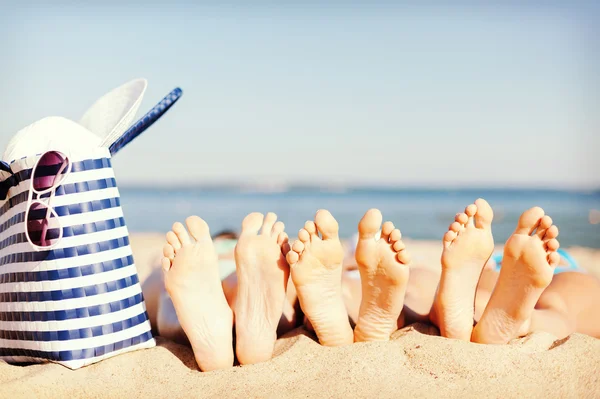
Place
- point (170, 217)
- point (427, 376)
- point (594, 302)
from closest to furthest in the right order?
point (427, 376)
point (594, 302)
point (170, 217)

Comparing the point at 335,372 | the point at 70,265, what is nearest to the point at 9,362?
the point at 70,265

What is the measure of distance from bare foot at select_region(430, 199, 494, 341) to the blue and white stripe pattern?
888 mm

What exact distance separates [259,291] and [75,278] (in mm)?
499

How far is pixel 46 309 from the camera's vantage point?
4.88 feet

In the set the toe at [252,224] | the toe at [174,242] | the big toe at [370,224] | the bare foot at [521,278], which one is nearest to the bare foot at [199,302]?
the toe at [174,242]

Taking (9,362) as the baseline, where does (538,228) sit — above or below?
above

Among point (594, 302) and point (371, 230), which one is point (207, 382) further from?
point (594, 302)

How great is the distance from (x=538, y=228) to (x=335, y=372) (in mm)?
689

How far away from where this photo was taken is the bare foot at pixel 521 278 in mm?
1504

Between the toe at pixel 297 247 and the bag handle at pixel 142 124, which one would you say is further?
the bag handle at pixel 142 124

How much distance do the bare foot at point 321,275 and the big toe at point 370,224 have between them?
75 mm

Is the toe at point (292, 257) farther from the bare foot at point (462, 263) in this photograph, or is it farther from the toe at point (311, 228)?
the bare foot at point (462, 263)

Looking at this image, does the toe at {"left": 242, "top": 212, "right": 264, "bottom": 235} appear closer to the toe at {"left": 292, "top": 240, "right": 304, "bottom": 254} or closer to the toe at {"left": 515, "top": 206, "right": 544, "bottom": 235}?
the toe at {"left": 292, "top": 240, "right": 304, "bottom": 254}

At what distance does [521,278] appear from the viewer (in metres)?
1.52
